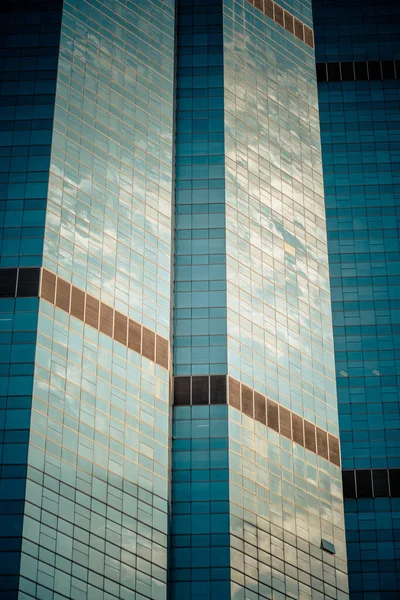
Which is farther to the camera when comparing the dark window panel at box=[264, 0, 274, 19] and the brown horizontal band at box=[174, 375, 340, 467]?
the dark window panel at box=[264, 0, 274, 19]

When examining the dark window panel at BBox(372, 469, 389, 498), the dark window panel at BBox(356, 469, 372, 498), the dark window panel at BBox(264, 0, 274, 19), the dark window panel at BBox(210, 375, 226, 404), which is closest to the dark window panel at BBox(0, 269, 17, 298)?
the dark window panel at BBox(210, 375, 226, 404)

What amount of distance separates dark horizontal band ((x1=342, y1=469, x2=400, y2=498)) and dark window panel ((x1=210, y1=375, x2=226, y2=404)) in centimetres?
1848

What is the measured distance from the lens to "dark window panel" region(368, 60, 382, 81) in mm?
127312

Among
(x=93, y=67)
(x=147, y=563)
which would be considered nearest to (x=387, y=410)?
(x=147, y=563)

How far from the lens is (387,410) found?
105 m

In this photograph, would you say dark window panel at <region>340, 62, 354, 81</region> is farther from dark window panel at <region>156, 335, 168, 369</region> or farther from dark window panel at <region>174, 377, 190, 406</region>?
dark window panel at <region>174, 377, 190, 406</region>

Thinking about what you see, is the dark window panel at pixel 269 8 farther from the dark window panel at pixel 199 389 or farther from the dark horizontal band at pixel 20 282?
the dark horizontal band at pixel 20 282

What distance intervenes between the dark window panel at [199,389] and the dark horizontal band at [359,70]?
166 ft

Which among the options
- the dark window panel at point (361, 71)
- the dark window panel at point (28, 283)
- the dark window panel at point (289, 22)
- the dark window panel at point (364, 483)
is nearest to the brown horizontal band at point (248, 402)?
the dark window panel at point (364, 483)

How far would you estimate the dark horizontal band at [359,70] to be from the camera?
12731 centimetres

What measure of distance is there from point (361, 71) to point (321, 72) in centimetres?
502

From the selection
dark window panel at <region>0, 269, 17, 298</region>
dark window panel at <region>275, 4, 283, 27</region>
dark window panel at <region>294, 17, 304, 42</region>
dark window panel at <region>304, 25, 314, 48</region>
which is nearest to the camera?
dark window panel at <region>0, 269, 17, 298</region>

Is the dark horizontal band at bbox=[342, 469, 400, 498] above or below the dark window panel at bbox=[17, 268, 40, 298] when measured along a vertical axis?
below

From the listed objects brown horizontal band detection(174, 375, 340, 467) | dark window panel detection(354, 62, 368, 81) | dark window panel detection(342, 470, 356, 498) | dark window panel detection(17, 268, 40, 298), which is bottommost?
dark window panel detection(342, 470, 356, 498)
